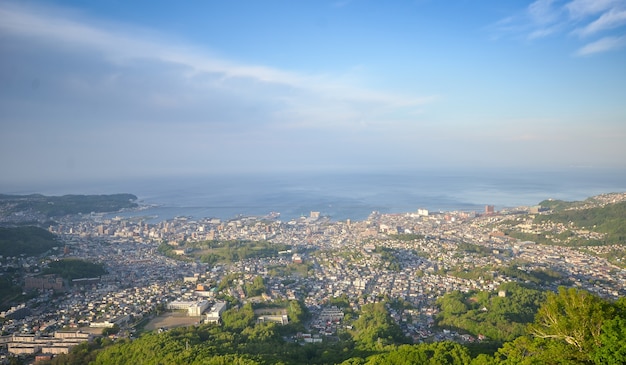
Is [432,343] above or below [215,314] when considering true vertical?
above

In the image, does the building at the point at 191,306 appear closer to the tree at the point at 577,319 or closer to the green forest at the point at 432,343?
the green forest at the point at 432,343

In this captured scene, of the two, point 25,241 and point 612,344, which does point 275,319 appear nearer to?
point 612,344

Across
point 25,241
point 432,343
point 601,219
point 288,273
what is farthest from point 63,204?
point 601,219

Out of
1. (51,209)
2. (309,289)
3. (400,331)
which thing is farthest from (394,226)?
(51,209)

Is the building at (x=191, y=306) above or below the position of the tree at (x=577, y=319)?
below

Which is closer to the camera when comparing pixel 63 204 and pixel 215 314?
pixel 215 314

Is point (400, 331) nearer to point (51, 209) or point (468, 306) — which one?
point (468, 306)

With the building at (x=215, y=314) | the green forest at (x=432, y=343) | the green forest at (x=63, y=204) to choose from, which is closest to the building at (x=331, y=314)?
the green forest at (x=432, y=343)

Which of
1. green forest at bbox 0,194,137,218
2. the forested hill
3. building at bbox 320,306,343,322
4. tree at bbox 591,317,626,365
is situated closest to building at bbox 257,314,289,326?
building at bbox 320,306,343,322
